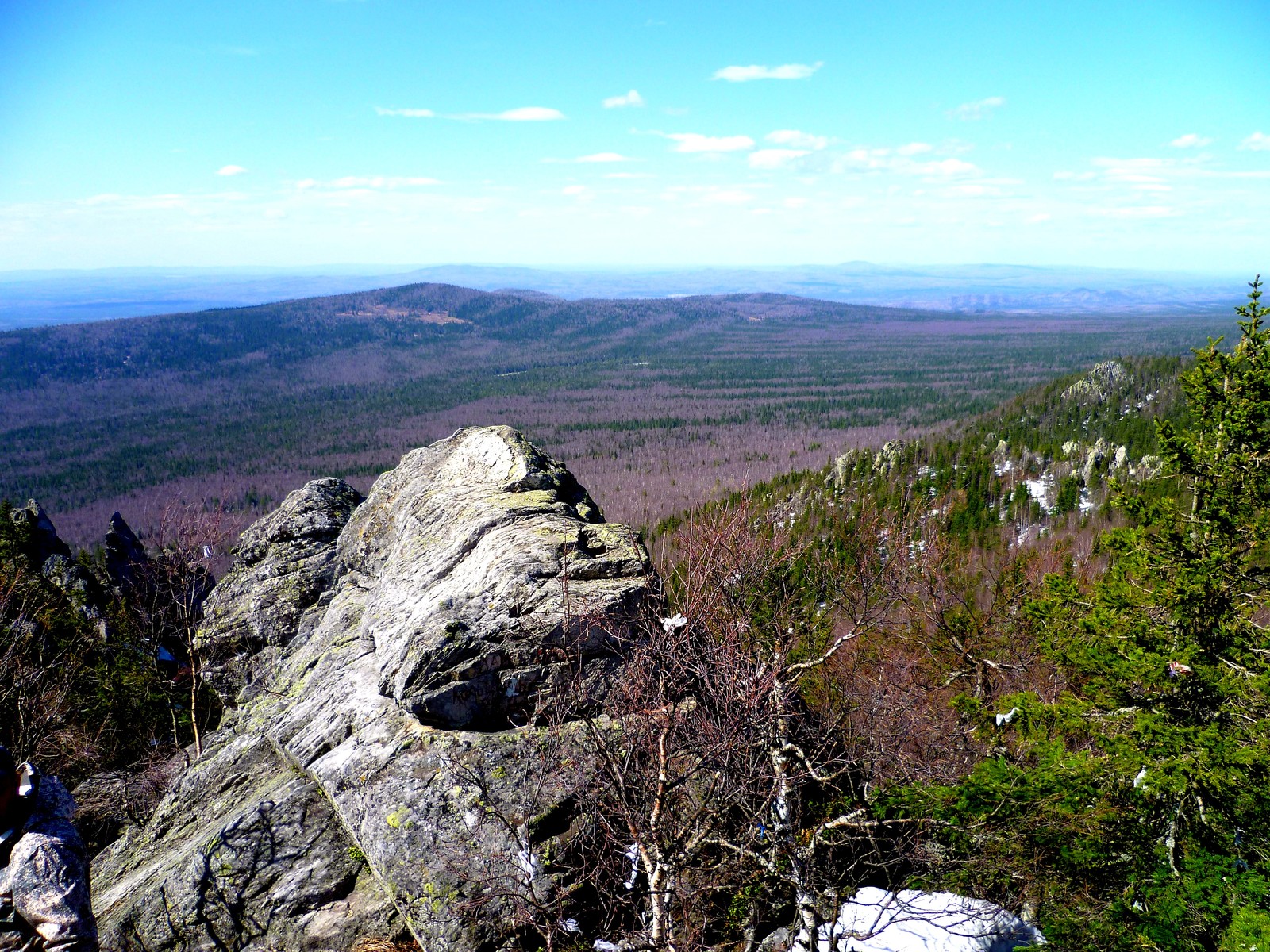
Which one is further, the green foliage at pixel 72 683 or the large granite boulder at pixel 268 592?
the green foliage at pixel 72 683

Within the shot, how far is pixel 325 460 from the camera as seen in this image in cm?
14075

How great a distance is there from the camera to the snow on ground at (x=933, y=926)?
9.55m

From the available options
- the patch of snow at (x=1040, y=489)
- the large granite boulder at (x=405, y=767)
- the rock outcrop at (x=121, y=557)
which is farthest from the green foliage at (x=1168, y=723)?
the patch of snow at (x=1040, y=489)

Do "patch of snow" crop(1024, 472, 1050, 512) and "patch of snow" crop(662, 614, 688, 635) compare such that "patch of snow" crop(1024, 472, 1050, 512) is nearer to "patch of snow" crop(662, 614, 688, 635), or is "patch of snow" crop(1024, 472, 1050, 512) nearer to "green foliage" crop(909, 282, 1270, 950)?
"green foliage" crop(909, 282, 1270, 950)

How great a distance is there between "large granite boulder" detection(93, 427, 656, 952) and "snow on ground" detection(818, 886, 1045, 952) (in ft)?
14.8

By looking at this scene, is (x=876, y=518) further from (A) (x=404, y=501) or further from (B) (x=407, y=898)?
(B) (x=407, y=898)

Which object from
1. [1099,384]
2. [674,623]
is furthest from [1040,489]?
[674,623]

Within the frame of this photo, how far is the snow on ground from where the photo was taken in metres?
9.55

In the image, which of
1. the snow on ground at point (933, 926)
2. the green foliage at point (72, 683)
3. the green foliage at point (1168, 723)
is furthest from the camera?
the green foliage at point (72, 683)

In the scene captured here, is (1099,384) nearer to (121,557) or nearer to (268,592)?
(268,592)

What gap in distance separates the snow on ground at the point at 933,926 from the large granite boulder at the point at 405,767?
4512mm

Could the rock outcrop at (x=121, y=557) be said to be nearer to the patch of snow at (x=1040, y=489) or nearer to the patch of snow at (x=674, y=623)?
the patch of snow at (x=674, y=623)

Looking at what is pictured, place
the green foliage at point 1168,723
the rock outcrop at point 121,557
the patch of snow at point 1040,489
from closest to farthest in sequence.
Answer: the green foliage at point 1168,723
the rock outcrop at point 121,557
the patch of snow at point 1040,489

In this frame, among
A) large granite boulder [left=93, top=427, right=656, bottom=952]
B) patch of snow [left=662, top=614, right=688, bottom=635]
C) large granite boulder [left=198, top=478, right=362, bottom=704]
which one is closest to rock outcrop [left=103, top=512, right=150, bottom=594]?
large granite boulder [left=198, top=478, right=362, bottom=704]
